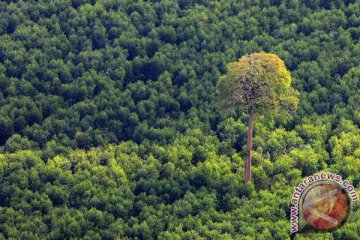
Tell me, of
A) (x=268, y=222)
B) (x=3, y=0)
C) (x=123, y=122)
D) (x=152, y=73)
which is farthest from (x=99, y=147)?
(x=3, y=0)

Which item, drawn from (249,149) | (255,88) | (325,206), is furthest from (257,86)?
(325,206)

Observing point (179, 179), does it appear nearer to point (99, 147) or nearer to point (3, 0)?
point (99, 147)

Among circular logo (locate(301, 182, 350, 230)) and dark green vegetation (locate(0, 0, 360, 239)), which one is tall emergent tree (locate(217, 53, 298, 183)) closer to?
dark green vegetation (locate(0, 0, 360, 239))

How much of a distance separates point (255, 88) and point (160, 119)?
13047mm

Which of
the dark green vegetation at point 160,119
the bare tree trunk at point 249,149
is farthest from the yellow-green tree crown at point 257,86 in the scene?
the dark green vegetation at point 160,119

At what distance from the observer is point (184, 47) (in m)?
99.9

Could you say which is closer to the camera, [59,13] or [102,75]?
[102,75]

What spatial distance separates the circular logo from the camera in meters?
74.0

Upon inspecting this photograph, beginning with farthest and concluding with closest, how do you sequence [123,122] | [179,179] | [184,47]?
[184,47]
[123,122]
[179,179]

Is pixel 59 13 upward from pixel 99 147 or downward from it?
upward

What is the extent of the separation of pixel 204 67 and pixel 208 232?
78.9ft

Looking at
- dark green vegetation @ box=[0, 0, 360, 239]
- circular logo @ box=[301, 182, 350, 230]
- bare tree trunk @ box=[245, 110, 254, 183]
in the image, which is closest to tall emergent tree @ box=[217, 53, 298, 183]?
bare tree trunk @ box=[245, 110, 254, 183]

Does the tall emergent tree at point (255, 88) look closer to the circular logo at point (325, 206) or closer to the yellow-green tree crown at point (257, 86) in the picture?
the yellow-green tree crown at point (257, 86)

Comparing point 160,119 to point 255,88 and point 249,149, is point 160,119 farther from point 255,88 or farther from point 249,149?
point 255,88
